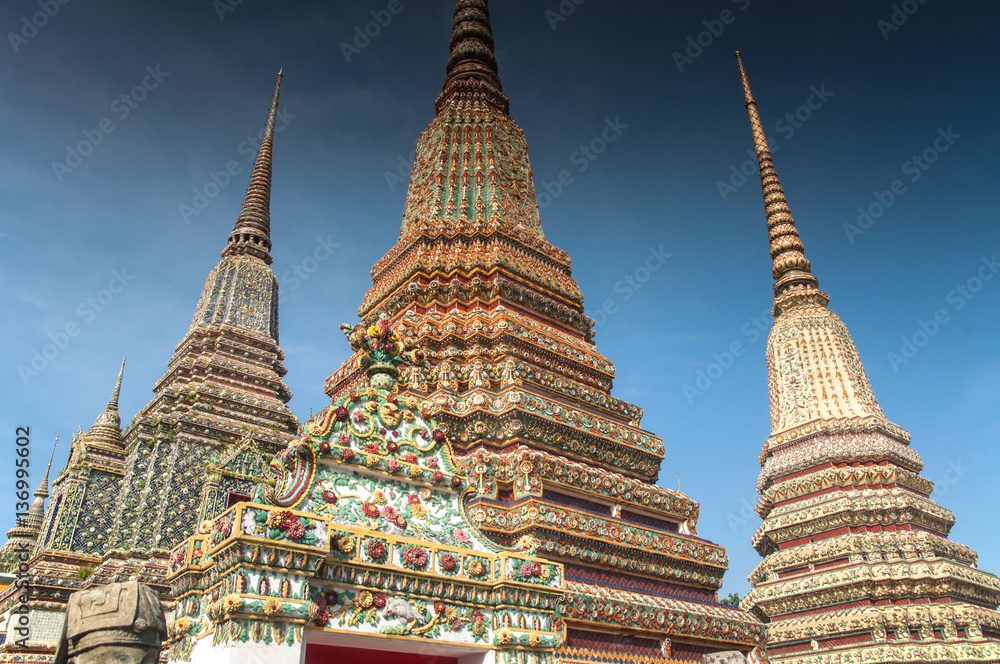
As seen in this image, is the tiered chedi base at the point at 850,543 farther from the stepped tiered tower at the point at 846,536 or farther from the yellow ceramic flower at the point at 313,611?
the yellow ceramic flower at the point at 313,611

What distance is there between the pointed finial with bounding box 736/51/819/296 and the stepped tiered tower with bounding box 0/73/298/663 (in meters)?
18.1

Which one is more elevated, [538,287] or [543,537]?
[538,287]

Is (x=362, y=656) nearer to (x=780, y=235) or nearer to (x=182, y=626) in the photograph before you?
(x=182, y=626)

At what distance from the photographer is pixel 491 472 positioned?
10633mm

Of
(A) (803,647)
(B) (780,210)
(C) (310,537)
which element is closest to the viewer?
(C) (310,537)

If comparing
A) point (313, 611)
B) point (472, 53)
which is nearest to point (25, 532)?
point (472, 53)

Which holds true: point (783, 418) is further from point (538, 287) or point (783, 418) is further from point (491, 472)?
point (491, 472)

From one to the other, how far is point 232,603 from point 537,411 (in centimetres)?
732

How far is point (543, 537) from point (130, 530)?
13.9m

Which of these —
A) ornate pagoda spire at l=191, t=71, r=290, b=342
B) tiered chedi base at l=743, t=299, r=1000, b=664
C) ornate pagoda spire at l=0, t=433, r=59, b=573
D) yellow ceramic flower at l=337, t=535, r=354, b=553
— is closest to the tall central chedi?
yellow ceramic flower at l=337, t=535, r=354, b=553

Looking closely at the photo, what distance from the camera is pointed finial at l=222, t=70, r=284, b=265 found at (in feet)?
95.2

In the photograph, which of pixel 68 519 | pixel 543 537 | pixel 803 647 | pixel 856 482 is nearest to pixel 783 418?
pixel 856 482

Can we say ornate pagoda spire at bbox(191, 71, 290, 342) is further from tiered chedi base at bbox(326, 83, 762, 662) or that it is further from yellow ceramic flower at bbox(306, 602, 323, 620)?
yellow ceramic flower at bbox(306, 602, 323, 620)

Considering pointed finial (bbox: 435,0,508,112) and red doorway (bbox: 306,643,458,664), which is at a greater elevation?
pointed finial (bbox: 435,0,508,112)
